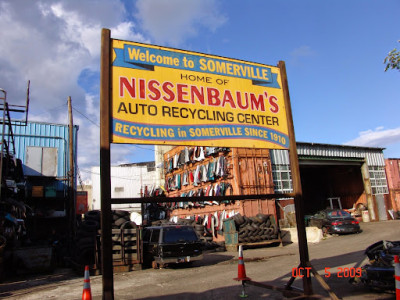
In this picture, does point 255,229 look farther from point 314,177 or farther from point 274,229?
point 314,177

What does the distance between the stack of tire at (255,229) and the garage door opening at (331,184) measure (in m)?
10.4

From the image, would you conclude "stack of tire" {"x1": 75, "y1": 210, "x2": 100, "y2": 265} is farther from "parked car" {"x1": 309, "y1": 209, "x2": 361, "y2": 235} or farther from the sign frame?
"parked car" {"x1": 309, "y1": 209, "x2": 361, "y2": 235}

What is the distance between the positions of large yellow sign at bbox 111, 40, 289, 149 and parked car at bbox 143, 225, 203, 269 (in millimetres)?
7578

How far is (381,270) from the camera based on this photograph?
624 centimetres

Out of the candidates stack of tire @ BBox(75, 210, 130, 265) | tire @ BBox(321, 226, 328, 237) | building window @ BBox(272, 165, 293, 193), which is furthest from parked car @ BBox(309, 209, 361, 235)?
stack of tire @ BBox(75, 210, 130, 265)

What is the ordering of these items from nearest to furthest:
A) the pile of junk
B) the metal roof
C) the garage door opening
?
the pile of junk < the metal roof < the garage door opening

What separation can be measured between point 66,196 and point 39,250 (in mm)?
11797

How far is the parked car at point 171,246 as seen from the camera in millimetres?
12191

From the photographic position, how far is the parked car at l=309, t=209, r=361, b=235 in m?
20.4

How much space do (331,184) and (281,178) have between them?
13667mm

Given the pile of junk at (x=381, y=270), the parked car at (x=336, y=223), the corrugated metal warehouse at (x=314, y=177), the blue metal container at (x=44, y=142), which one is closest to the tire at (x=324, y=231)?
the parked car at (x=336, y=223)

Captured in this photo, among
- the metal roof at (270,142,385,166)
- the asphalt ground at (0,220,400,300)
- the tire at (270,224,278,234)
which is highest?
the metal roof at (270,142,385,166)

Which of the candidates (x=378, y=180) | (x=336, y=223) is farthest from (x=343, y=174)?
(x=336, y=223)

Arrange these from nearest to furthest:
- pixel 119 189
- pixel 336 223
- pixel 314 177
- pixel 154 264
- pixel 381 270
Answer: pixel 381 270, pixel 154 264, pixel 336 223, pixel 314 177, pixel 119 189
